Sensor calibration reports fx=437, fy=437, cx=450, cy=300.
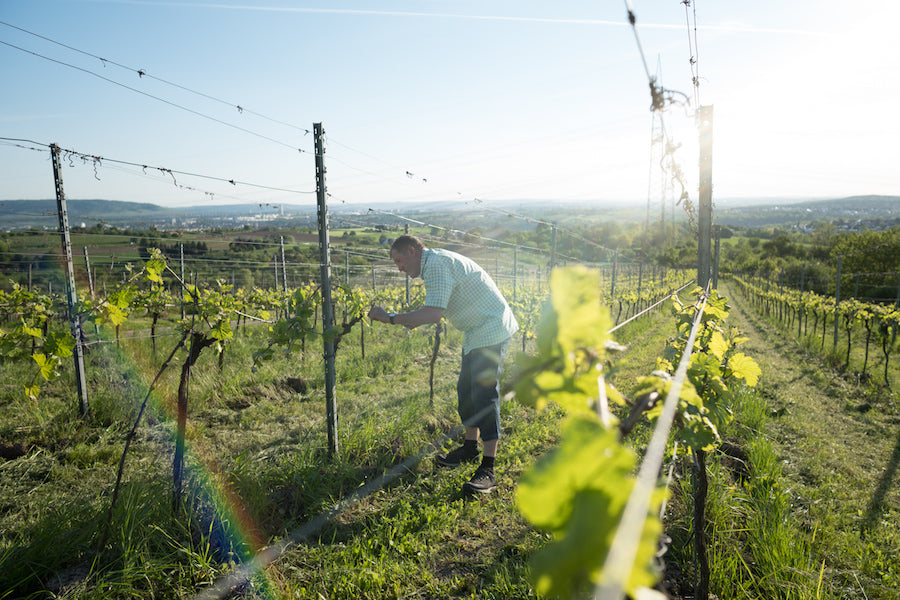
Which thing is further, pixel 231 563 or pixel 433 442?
pixel 433 442

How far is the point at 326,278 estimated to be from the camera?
3.61 metres

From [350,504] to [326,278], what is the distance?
1.75 meters

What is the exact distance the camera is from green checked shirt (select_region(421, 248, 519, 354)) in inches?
133

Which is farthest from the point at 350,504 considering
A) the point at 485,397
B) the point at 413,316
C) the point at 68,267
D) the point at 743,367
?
the point at 68,267

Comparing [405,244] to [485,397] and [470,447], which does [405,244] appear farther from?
[470,447]

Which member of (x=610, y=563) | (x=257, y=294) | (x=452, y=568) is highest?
(x=610, y=563)

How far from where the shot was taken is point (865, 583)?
2434 millimetres

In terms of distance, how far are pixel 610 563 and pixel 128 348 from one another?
308 inches

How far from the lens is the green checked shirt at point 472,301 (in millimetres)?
3391

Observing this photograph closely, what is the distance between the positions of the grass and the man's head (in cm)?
156

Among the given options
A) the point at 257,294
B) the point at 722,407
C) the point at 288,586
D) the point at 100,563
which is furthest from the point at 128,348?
the point at 722,407

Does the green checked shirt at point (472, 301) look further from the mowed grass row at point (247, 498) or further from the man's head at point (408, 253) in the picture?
the mowed grass row at point (247, 498)

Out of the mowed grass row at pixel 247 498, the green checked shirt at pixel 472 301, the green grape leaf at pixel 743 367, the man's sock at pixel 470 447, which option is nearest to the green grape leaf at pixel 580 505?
the green grape leaf at pixel 743 367

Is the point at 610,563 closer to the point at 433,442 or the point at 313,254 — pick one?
the point at 433,442
